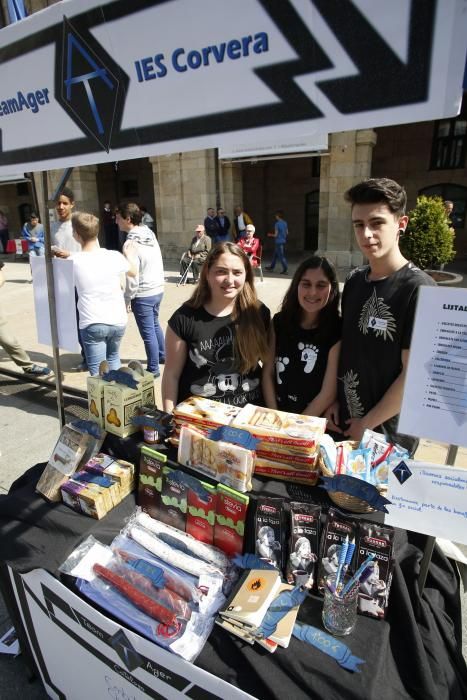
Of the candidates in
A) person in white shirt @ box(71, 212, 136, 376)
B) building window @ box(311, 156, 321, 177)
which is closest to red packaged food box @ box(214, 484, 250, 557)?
person in white shirt @ box(71, 212, 136, 376)

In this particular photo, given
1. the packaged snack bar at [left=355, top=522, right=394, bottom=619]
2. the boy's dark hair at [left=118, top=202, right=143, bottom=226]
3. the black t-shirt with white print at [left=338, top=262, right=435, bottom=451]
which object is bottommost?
the packaged snack bar at [left=355, top=522, right=394, bottom=619]

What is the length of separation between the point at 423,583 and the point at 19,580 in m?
1.49

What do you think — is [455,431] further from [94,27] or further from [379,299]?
[94,27]

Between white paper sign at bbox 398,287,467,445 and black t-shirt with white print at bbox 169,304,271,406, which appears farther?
black t-shirt with white print at bbox 169,304,271,406

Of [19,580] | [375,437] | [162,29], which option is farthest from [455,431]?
[19,580]

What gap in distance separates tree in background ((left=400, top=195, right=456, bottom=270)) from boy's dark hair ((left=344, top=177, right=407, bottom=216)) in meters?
7.54

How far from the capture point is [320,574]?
52.0 inches

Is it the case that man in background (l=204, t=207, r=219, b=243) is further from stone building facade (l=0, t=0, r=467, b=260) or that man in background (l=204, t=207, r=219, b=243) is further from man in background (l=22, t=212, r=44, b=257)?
man in background (l=22, t=212, r=44, b=257)

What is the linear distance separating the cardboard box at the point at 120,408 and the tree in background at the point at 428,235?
8.18 m

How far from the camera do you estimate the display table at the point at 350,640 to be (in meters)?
1.10

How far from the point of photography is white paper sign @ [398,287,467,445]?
3.75 feet

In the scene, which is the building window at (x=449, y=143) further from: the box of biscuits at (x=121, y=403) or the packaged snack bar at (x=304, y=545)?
the packaged snack bar at (x=304, y=545)

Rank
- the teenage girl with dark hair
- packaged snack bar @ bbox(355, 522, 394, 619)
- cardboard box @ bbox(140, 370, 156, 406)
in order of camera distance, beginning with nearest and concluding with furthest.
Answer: packaged snack bar @ bbox(355, 522, 394, 619) < cardboard box @ bbox(140, 370, 156, 406) < the teenage girl with dark hair

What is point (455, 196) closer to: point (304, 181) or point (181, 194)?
point (304, 181)
